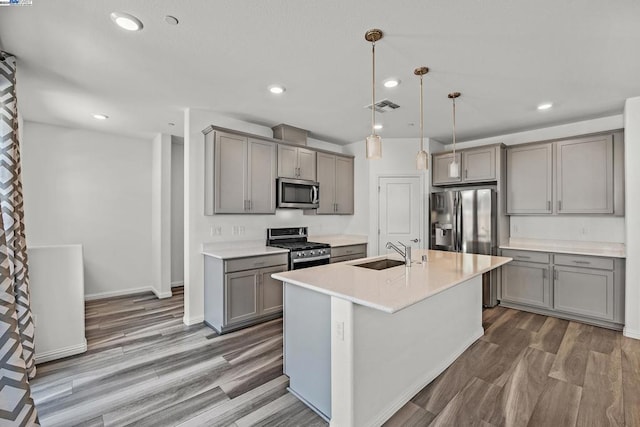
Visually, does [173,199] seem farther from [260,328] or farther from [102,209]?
[260,328]

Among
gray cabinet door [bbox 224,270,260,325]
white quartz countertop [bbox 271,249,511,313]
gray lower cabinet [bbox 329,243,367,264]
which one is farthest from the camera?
gray lower cabinet [bbox 329,243,367,264]

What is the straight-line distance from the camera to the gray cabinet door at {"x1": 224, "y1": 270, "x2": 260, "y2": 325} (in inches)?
128

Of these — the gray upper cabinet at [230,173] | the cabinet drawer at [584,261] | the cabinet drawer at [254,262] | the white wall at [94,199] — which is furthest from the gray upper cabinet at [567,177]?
the white wall at [94,199]

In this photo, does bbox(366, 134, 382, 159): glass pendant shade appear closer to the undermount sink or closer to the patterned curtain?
the undermount sink

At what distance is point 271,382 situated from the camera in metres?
2.36

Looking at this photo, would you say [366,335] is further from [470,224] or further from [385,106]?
[470,224]

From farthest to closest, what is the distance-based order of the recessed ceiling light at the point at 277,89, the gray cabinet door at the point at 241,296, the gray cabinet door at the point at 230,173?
the gray cabinet door at the point at 230,173 → the gray cabinet door at the point at 241,296 → the recessed ceiling light at the point at 277,89

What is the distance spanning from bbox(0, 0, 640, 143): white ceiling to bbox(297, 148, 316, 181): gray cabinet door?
70cm

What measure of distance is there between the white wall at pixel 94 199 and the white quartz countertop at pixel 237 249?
2058 millimetres

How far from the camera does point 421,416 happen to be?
6.48ft

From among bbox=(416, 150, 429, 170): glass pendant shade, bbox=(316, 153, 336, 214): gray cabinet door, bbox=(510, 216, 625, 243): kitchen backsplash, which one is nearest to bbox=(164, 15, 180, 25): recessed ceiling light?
bbox=(416, 150, 429, 170): glass pendant shade

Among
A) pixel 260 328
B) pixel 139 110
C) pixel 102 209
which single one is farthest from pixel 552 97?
pixel 102 209

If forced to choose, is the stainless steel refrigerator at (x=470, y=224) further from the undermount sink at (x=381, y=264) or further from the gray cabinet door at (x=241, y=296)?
the gray cabinet door at (x=241, y=296)

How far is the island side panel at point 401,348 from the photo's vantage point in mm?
1806
